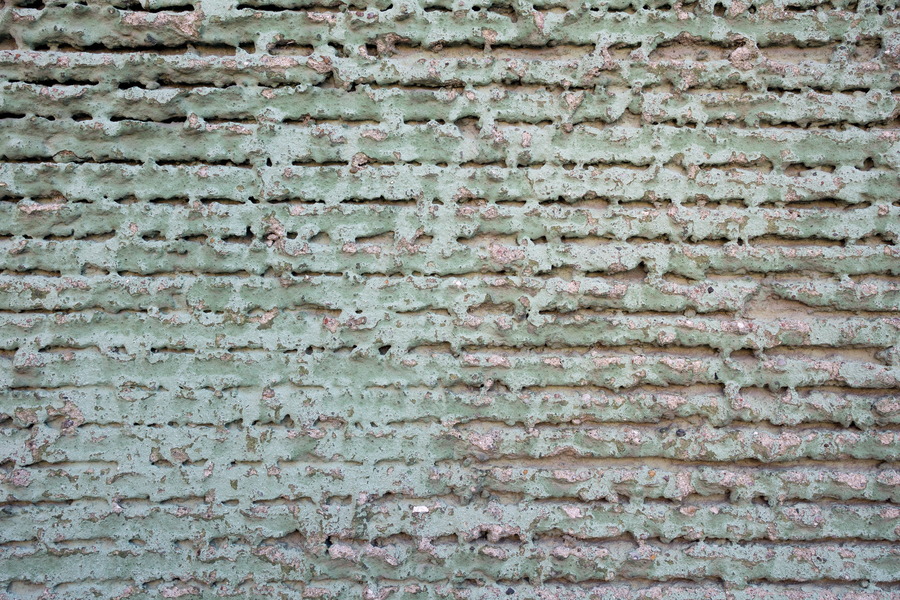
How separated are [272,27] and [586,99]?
113 cm

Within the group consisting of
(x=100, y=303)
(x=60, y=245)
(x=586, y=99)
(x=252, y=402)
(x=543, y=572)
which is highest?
(x=586, y=99)

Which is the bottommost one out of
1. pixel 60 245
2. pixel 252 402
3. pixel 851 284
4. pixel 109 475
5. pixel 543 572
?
pixel 543 572

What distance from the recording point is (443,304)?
1.99 m

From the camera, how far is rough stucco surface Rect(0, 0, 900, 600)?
77.5 inches

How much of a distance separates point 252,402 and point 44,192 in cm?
104

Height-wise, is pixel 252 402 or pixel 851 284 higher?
pixel 851 284

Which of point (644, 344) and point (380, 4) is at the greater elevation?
point (380, 4)

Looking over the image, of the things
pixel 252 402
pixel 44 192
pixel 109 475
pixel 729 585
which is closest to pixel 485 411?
pixel 252 402

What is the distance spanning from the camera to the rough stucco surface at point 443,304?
1.97 metres

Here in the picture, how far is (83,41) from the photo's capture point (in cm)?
200

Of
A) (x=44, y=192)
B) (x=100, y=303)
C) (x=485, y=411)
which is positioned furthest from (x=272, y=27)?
(x=485, y=411)

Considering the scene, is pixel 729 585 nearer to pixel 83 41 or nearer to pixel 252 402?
pixel 252 402

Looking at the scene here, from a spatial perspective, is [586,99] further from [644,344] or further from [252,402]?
[252,402]

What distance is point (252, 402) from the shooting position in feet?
6.50
